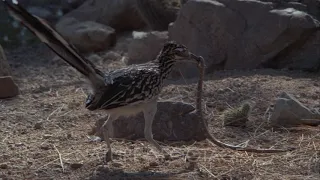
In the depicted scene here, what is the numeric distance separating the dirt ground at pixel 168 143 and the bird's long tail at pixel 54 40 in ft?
2.21

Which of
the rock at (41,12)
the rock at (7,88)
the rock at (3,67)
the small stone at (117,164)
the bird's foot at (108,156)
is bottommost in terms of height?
the small stone at (117,164)

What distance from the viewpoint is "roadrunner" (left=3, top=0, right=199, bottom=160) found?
4.45 m

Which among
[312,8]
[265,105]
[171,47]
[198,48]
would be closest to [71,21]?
[198,48]

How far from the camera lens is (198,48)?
7.93m

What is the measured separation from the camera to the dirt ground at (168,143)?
15.5ft

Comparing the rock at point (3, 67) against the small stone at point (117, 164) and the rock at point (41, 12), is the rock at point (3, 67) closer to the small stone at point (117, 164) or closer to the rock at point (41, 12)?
the small stone at point (117, 164)

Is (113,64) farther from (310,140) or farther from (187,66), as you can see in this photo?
(310,140)

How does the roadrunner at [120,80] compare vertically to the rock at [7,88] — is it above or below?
above

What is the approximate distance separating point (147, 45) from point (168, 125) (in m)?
3.14

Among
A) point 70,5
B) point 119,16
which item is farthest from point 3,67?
point 70,5

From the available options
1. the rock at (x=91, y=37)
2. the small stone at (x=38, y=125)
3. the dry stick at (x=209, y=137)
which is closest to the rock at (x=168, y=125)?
the dry stick at (x=209, y=137)

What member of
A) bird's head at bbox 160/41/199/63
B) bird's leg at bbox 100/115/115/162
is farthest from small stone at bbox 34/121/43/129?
bird's head at bbox 160/41/199/63

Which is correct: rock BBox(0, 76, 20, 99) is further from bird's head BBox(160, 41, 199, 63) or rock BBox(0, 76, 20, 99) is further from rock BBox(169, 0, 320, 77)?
bird's head BBox(160, 41, 199, 63)

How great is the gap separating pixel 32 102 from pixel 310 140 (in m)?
3.11
